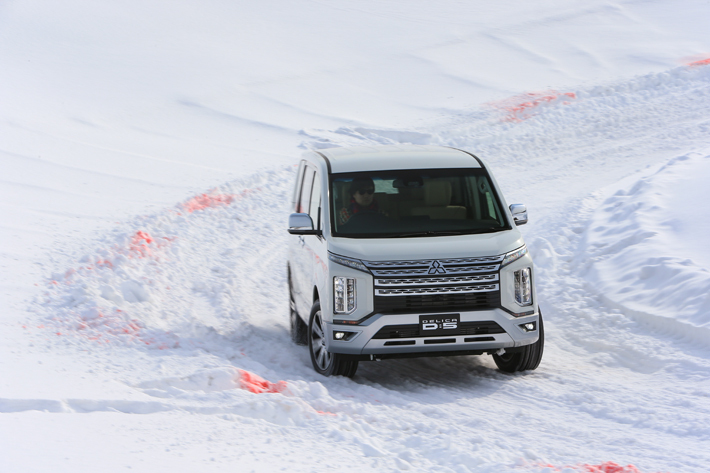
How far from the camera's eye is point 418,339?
6.25 meters

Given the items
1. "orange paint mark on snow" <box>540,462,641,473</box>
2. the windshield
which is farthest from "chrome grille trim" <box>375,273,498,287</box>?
"orange paint mark on snow" <box>540,462,641,473</box>

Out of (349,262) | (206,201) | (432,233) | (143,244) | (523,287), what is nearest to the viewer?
Result: (349,262)

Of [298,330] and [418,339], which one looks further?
[298,330]

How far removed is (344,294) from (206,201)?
8584mm

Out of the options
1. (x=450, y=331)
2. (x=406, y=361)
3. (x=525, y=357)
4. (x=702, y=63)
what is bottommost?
(x=406, y=361)

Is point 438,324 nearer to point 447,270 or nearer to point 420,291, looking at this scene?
point 420,291

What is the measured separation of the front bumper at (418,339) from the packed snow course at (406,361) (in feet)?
1.13

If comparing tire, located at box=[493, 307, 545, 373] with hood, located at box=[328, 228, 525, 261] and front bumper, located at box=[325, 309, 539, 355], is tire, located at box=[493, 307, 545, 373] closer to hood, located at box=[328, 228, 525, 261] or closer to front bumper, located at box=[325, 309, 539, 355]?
front bumper, located at box=[325, 309, 539, 355]

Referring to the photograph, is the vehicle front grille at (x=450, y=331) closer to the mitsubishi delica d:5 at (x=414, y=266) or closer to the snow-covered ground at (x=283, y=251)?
the mitsubishi delica d:5 at (x=414, y=266)

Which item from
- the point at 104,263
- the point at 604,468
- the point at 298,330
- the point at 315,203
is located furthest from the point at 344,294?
the point at 104,263


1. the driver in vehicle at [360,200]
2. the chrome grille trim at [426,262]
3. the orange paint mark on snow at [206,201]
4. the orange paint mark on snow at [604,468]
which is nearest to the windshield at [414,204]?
the driver in vehicle at [360,200]

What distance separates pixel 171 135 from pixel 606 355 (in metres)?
15.4

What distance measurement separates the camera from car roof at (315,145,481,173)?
732 cm

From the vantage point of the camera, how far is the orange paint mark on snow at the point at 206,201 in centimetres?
1395
